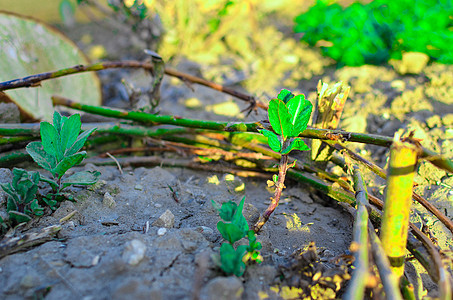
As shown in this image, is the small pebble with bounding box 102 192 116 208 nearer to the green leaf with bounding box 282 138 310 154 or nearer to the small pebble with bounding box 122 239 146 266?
the small pebble with bounding box 122 239 146 266

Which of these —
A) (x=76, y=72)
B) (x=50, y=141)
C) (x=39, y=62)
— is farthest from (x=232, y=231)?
(x=39, y=62)

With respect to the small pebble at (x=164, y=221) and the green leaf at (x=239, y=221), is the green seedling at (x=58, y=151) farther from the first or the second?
the green leaf at (x=239, y=221)

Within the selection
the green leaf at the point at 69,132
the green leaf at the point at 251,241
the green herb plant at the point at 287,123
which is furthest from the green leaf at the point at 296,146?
the green leaf at the point at 69,132

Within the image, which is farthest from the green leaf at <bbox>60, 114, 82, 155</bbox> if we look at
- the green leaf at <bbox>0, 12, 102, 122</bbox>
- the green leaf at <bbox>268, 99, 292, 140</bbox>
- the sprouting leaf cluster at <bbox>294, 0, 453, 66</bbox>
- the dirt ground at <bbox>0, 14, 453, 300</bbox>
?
the sprouting leaf cluster at <bbox>294, 0, 453, 66</bbox>

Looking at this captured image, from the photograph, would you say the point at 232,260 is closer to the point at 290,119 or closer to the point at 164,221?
the point at 164,221

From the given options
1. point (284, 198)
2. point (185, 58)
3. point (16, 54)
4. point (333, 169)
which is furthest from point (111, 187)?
point (185, 58)

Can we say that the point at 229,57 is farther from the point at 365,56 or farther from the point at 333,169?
the point at 333,169
